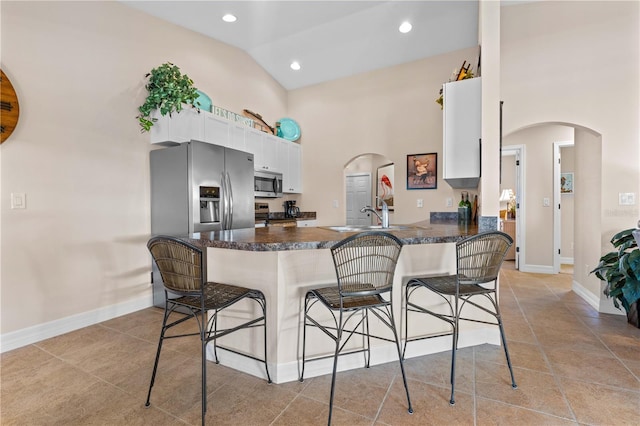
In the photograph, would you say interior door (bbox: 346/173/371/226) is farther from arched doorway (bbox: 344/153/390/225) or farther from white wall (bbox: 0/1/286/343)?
white wall (bbox: 0/1/286/343)

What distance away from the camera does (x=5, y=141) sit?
93.1 inches

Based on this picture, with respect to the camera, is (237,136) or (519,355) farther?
(237,136)

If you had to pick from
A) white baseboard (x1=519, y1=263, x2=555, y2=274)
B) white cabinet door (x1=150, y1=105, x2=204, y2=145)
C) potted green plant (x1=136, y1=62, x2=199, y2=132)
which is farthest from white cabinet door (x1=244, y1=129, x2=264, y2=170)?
white baseboard (x1=519, y1=263, x2=555, y2=274)

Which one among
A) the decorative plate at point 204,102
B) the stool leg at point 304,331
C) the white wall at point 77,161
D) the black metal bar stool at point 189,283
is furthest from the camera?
the decorative plate at point 204,102

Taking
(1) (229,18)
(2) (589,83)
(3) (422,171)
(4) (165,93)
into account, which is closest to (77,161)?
(4) (165,93)

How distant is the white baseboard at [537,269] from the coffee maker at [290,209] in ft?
13.1

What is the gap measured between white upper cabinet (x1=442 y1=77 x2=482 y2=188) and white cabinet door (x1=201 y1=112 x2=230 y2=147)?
8.53 ft

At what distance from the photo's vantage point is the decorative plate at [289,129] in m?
5.29

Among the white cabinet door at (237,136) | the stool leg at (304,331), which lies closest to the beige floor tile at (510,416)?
the stool leg at (304,331)

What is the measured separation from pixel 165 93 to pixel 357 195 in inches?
201

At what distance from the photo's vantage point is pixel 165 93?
3127 millimetres

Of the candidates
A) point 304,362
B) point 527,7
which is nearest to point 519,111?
point 527,7

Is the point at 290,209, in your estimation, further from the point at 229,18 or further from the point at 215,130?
the point at 229,18

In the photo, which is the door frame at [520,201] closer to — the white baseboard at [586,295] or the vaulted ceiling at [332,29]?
the white baseboard at [586,295]
